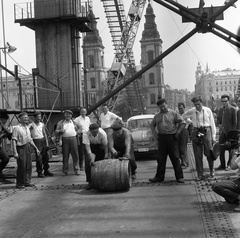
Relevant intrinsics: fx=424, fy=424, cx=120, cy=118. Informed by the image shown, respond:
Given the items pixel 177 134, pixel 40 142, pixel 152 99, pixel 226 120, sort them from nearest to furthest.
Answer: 1. pixel 177 134
2. pixel 226 120
3. pixel 40 142
4. pixel 152 99

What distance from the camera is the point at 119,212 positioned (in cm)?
691

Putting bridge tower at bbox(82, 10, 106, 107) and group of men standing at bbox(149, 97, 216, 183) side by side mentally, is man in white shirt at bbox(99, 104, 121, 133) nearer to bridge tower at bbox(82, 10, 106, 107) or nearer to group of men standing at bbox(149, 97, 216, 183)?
group of men standing at bbox(149, 97, 216, 183)

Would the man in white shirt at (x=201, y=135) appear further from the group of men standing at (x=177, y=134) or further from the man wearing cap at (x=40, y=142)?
the man wearing cap at (x=40, y=142)

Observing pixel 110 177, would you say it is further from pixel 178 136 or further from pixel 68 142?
pixel 68 142

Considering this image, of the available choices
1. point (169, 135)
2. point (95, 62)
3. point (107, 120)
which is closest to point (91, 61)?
point (95, 62)

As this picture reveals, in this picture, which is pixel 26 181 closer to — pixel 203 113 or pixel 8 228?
pixel 8 228

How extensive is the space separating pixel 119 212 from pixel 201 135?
140 inches

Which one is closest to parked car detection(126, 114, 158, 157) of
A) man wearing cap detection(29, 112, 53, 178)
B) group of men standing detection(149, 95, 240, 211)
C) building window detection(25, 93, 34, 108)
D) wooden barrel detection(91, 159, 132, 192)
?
man wearing cap detection(29, 112, 53, 178)

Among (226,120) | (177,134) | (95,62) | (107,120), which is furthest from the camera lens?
(95,62)

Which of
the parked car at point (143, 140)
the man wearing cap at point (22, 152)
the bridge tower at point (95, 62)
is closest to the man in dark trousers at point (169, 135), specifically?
the man wearing cap at point (22, 152)

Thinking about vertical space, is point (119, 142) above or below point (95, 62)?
below

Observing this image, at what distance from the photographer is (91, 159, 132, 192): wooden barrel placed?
8.48 meters

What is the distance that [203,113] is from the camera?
992 cm

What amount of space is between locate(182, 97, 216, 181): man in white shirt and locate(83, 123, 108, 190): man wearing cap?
6.87 feet
